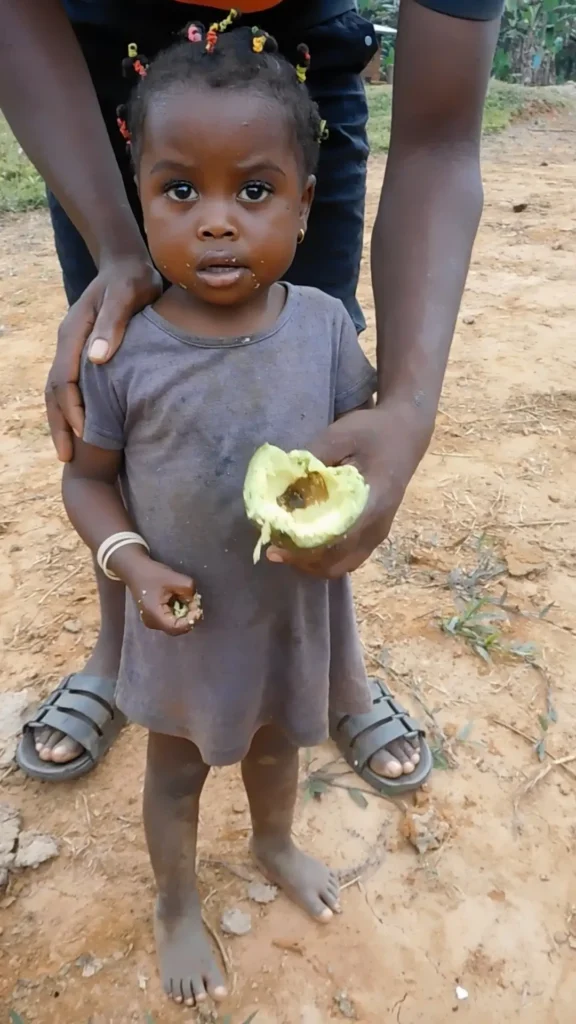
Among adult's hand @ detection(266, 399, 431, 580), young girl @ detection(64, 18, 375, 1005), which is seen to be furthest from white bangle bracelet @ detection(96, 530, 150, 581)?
adult's hand @ detection(266, 399, 431, 580)

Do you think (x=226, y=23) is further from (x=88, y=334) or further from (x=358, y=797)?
(x=358, y=797)

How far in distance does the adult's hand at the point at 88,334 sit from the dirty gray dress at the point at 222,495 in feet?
0.07

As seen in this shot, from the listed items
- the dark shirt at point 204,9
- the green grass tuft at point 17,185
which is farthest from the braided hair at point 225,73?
the green grass tuft at point 17,185

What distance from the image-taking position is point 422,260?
1.41 metres

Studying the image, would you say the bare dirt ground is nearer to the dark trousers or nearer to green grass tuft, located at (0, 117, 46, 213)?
the dark trousers

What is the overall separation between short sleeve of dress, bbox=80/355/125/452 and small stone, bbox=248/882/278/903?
3.63 feet

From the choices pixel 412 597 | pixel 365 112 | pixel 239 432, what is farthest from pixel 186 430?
pixel 412 597

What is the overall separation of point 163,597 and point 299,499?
226 mm

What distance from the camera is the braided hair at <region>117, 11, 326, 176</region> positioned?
3.54 feet

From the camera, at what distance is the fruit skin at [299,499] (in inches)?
41.3

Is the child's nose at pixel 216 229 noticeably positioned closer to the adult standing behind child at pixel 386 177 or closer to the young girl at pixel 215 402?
the young girl at pixel 215 402

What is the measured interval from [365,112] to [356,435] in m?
0.95

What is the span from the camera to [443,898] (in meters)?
1.81

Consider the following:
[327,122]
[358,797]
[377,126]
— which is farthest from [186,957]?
[377,126]
